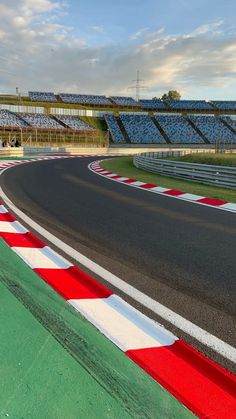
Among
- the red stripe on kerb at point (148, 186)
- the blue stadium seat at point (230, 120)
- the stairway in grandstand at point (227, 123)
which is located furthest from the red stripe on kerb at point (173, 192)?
the blue stadium seat at point (230, 120)

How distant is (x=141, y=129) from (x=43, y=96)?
88.6 ft

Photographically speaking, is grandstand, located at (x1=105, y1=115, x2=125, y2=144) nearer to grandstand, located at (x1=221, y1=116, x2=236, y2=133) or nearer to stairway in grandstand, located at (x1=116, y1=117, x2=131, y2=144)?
stairway in grandstand, located at (x1=116, y1=117, x2=131, y2=144)

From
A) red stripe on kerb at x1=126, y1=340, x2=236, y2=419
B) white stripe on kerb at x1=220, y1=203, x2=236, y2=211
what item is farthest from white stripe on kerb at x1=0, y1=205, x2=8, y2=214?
red stripe on kerb at x1=126, y1=340, x2=236, y2=419

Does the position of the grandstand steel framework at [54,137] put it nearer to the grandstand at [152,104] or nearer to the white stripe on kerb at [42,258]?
the grandstand at [152,104]

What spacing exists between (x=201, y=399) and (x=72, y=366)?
0.91 meters

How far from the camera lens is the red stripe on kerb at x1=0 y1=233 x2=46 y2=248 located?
19.6ft

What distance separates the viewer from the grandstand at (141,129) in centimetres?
7384

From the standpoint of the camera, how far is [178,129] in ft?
262

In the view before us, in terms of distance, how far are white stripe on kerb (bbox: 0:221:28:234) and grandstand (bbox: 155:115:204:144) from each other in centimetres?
6996

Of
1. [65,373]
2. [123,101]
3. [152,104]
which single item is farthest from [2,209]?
[123,101]

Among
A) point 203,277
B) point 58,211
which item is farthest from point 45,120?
point 203,277

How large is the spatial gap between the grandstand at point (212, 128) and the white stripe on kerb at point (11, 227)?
7377 centimetres

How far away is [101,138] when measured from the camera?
66.4 m

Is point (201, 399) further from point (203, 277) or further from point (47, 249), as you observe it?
point (47, 249)
